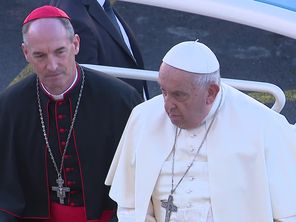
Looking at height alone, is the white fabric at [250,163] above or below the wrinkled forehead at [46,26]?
below

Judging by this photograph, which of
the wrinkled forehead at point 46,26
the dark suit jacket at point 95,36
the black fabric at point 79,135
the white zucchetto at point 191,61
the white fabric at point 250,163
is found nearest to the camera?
the white zucchetto at point 191,61

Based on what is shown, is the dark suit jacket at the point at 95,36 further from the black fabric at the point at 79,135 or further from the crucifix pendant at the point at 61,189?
the crucifix pendant at the point at 61,189

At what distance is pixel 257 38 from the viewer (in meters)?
9.03

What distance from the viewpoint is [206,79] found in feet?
12.0

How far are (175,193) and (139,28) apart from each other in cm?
555

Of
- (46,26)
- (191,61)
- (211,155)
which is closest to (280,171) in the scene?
(211,155)

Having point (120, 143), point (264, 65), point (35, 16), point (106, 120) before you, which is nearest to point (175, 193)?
point (120, 143)

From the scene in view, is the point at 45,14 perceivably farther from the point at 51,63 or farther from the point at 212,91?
the point at 212,91

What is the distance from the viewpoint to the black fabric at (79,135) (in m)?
4.39

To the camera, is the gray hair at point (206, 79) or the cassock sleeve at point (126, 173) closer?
the gray hair at point (206, 79)

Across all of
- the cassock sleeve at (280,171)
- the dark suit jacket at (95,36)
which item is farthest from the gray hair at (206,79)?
the dark suit jacket at (95,36)

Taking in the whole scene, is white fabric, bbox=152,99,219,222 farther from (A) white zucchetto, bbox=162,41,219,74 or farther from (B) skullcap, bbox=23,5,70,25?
(B) skullcap, bbox=23,5,70,25

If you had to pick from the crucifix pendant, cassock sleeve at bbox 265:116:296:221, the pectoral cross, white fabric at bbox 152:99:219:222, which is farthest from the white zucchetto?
the crucifix pendant

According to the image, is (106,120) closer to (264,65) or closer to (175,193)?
(175,193)
